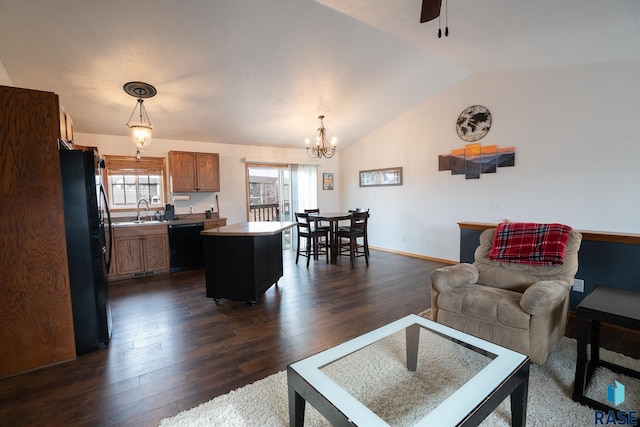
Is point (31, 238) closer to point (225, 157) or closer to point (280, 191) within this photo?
point (225, 157)

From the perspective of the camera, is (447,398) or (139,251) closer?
(447,398)

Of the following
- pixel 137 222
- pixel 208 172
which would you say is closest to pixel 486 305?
pixel 208 172

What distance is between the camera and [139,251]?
4441 mm

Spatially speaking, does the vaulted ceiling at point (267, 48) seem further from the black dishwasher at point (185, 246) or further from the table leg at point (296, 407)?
the table leg at point (296, 407)

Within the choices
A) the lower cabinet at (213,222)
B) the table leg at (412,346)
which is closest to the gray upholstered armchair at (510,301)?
the table leg at (412,346)

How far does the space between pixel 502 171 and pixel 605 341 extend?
2.63 metres

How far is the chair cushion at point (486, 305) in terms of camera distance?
198 centimetres

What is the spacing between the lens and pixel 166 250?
15.3ft

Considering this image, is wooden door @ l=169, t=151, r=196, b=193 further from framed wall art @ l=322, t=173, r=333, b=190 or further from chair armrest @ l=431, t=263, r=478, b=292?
chair armrest @ l=431, t=263, r=478, b=292

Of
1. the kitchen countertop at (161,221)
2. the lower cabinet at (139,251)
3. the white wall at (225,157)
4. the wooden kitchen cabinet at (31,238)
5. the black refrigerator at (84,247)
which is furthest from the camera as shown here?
the white wall at (225,157)

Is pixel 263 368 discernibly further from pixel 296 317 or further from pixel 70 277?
pixel 70 277

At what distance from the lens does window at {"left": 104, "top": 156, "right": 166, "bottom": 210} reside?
15.5 feet

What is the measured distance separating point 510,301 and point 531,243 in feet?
2.34

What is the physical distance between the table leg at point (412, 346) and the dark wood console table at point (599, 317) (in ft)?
2.93
